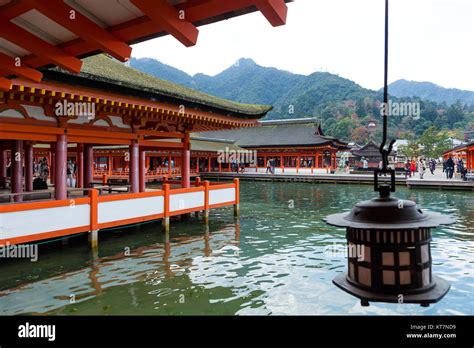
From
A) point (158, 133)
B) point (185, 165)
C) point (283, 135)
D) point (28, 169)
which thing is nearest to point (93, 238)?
point (158, 133)

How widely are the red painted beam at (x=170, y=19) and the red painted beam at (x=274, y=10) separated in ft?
2.56

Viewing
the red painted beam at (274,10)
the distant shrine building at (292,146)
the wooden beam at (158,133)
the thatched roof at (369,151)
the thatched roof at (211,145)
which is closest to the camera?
the red painted beam at (274,10)

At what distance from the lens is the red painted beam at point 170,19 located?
10.2 feet

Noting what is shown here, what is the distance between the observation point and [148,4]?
3086mm

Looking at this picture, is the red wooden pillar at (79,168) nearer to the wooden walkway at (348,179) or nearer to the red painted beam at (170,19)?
the red painted beam at (170,19)

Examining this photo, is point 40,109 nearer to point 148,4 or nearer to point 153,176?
point 148,4

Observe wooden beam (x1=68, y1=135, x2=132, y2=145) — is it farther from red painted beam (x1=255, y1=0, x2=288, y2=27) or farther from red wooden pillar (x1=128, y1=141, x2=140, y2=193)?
red painted beam (x1=255, y1=0, x2=288, y2=27)

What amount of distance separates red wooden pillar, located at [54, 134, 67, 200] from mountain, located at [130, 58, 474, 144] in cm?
6634

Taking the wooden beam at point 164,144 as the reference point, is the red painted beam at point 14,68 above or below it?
above

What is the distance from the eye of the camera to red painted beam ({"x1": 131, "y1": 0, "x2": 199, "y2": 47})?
3.11 metres

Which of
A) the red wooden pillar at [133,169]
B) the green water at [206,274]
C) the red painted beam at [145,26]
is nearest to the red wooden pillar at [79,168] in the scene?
the red wooden pillar at [133,169]

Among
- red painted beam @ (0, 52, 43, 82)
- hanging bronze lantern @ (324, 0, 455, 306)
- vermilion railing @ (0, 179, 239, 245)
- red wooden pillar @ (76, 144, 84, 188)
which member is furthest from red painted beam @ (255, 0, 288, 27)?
Answer: red wooden pillar @ (76, 144, 84, 188)
